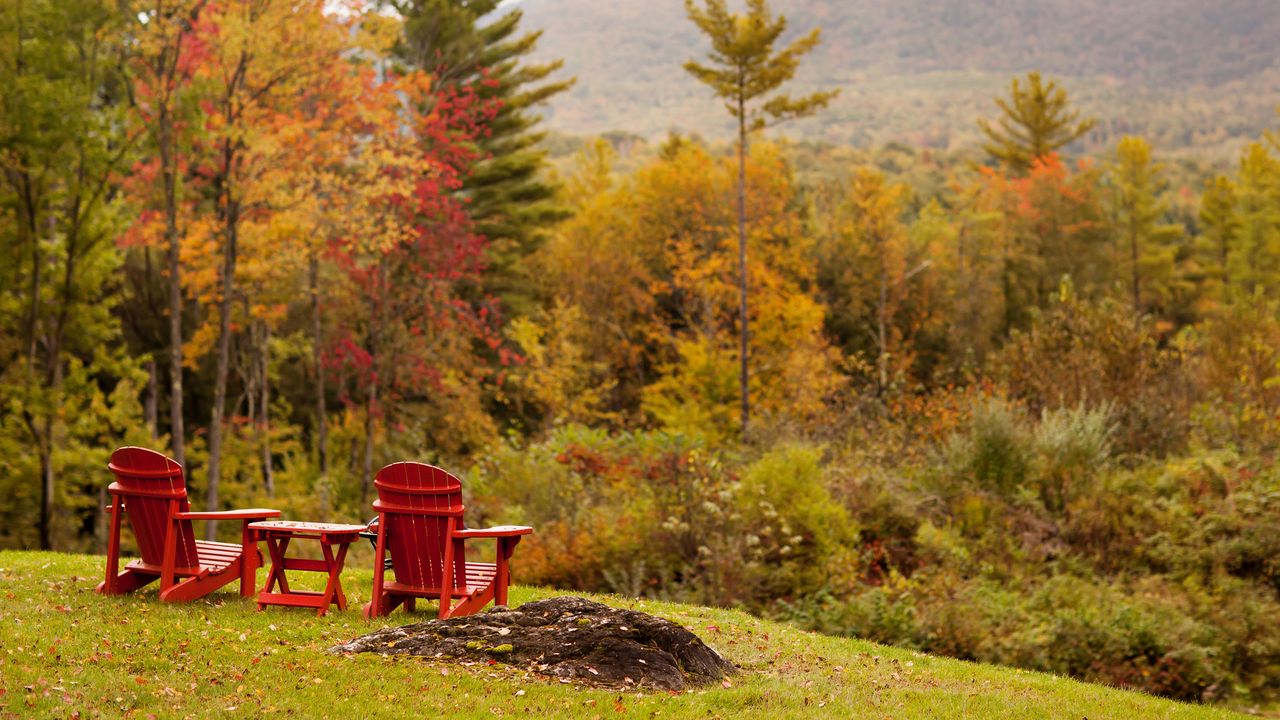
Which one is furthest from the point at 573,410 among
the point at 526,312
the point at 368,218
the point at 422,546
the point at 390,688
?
the point at 390,688

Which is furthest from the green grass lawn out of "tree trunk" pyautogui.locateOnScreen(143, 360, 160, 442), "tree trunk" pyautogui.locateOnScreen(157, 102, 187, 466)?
"tree trunk" pyautogui.locateOnScreen(143, 360, 160, 442)

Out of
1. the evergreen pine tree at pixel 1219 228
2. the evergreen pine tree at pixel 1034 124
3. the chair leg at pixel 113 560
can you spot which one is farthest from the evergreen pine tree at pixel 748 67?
the evergreen pine tree at pixel 1219 228

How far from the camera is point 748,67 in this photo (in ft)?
84.6

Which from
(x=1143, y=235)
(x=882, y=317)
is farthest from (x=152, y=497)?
(x=1143, y=235)

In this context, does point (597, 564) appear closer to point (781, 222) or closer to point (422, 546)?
point (422, 546)

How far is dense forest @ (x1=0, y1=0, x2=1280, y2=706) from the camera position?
→ 1209cm

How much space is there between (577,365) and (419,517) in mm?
20191

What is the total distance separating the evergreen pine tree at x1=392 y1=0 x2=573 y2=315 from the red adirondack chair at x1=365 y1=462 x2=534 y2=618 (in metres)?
21.0

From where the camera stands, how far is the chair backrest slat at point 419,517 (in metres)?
6.88

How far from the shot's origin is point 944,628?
1030 cm

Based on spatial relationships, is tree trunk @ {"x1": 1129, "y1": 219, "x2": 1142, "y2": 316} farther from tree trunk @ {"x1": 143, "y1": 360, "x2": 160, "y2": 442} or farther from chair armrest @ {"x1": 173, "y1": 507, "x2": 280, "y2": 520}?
chair armrest @ {"x1": 173, "y1": 507, "x2": 280, "y2": 520}

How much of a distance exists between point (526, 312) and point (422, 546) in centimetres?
2303

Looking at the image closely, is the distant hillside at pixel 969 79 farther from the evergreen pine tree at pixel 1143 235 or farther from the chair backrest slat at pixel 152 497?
the chair backrest slat at pixel 152 497

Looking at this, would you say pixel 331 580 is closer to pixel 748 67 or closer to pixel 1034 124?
pixel 748 67
